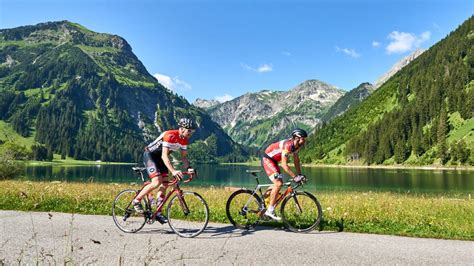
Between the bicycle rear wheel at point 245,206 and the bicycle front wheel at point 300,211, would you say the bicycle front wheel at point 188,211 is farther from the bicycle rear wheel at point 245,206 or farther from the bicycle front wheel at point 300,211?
the bicycle front wheel at point 300,211

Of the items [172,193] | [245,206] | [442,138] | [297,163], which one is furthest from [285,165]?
[442,138]

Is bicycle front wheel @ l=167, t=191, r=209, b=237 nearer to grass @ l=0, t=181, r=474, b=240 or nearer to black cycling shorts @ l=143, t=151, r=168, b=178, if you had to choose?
black cycling shorts @ l=143, t=151, r=168, b=178

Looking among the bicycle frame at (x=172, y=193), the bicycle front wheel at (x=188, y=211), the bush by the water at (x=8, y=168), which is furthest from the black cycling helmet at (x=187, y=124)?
the bush by the water at (x=8, y=168)

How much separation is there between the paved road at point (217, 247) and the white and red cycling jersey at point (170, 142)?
8.54ft

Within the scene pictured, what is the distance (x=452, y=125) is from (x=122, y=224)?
709ft

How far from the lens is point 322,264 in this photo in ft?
25.2

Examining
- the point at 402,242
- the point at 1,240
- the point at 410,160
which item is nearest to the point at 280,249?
the point at 402,242

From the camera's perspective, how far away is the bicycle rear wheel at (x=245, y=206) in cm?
1215

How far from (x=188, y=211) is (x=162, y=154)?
1.96m

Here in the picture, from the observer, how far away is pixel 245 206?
12.3 meters

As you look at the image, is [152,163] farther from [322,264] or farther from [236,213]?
[322,264]

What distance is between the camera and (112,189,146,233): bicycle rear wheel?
11.5 m

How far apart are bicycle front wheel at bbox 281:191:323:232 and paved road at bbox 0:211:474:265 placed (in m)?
0.56

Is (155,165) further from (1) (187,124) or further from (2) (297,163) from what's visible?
(2) (297,163)
